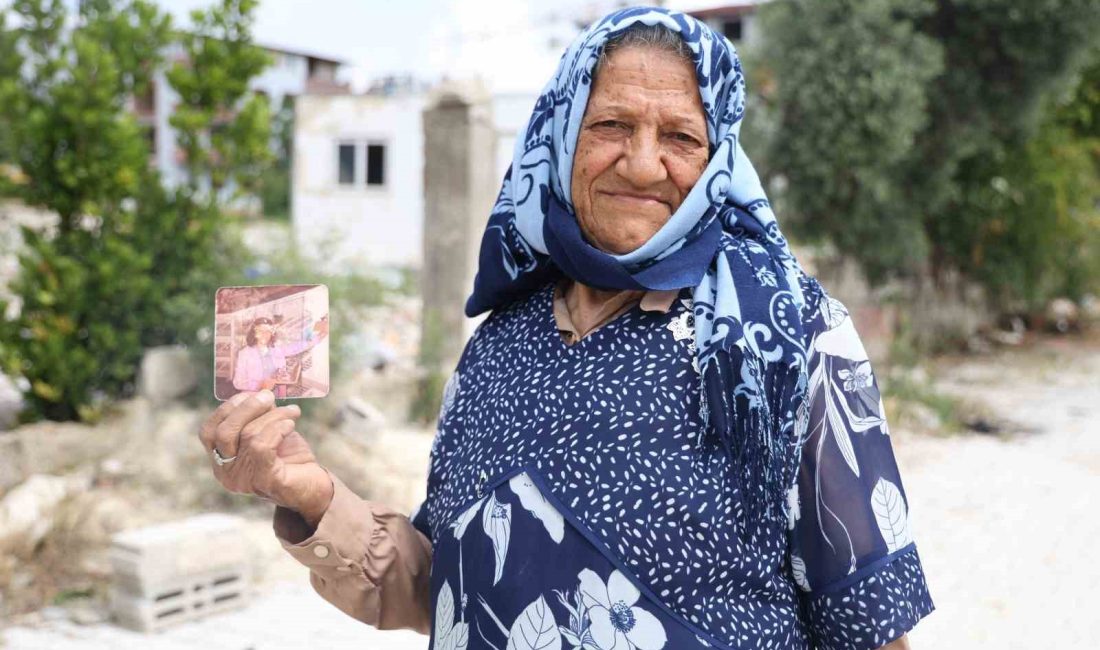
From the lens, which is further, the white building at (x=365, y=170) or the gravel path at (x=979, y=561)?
the white building at (x=365, y=170)

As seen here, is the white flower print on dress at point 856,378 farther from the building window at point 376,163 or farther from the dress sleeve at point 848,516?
the building window at point 376,163

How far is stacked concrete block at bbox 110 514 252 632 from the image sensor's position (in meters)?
4.48

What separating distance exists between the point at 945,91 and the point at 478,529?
36.9 ft

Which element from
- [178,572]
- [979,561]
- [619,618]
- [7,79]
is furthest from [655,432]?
[7,79]

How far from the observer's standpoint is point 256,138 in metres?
6.73

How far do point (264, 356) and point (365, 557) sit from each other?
0.44m

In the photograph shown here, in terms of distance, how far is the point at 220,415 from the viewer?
4.99 feet

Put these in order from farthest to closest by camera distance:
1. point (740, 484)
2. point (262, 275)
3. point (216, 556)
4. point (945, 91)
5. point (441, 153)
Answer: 1. point (945, 91)
2. point (441, 153)
3. point (262, 275)
4. point (216, 556)
5. point (740, 484)

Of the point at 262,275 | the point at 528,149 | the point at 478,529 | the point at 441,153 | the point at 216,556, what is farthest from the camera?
the point at 441,153

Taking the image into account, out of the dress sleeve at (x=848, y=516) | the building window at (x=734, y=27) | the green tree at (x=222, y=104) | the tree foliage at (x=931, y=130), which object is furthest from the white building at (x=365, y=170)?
the dress sleeve at (x=848, y=516)

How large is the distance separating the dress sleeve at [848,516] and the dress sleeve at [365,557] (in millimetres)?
719

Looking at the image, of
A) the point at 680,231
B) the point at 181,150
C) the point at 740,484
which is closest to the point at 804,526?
the point at 740,484

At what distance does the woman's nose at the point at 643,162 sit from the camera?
152 cm

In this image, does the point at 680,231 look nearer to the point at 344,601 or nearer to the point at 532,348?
the point at 532,348
